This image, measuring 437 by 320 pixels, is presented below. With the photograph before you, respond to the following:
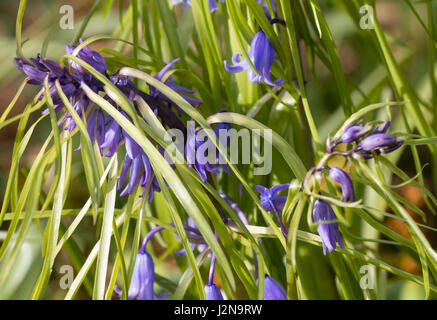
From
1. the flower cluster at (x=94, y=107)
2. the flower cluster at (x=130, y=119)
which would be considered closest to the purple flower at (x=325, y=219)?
the flower cluster at (x=130, y=119)

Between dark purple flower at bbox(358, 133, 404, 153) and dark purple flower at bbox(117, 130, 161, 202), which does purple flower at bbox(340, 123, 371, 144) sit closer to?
dark purple flower at bbox(358, 133, 404, 153)

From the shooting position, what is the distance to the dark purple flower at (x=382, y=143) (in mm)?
344

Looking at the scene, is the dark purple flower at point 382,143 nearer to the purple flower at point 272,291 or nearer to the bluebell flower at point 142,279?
the purple flower at point 272,291

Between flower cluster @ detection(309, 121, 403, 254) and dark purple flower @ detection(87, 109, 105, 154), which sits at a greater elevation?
dark purple flower @ detection(87, 109, 105, 154)

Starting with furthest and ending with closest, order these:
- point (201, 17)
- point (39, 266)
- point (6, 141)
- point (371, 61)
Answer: point (6, 141), point (371, 61), point (39, 266), point (201, 17)

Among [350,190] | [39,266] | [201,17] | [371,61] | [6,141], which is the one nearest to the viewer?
[350,190]

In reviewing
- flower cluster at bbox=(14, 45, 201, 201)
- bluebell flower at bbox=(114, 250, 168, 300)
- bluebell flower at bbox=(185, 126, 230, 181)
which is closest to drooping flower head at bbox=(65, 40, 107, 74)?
flower cluster at bbox=(14, 45, 201, 201)

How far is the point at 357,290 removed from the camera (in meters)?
0.62

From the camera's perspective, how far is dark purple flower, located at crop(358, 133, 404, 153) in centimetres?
34

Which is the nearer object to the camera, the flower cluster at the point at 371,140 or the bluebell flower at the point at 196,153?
the flower cluster at the point at 371,140

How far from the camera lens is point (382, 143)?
35cm
